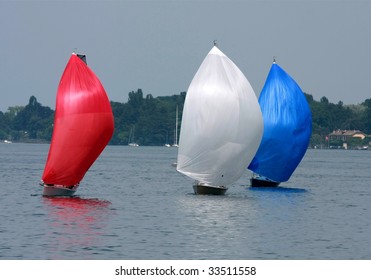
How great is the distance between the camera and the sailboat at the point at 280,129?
2825 inches

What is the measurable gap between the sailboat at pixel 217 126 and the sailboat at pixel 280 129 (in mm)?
9050

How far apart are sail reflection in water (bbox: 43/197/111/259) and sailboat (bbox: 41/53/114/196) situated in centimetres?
151

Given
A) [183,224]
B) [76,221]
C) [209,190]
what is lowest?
[76,221]

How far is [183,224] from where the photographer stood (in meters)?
50.5

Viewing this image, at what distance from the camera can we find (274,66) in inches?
2940

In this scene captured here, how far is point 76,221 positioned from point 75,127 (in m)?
9.80

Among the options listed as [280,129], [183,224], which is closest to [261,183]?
[280,129]

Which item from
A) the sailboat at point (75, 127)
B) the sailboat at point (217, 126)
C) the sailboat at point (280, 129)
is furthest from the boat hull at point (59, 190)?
the sailboat at point (280, 129)

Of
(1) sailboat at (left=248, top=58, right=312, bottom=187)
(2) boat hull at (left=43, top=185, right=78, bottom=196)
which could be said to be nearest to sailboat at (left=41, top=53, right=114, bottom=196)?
(2) boat hull at (left=43, top=185, right=78, bottom=196)

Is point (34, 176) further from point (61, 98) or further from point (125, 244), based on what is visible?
point (125, 244)

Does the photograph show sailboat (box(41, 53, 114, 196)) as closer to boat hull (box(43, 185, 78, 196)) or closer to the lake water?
boat hull (box(43, 185, 78, 196))

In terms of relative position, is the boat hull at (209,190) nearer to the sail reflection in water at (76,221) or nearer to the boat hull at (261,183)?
the sail reflection in water at (76,221)

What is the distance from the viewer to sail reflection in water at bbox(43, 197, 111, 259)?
4258 centimetres

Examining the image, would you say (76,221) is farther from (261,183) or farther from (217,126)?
(261,183)
